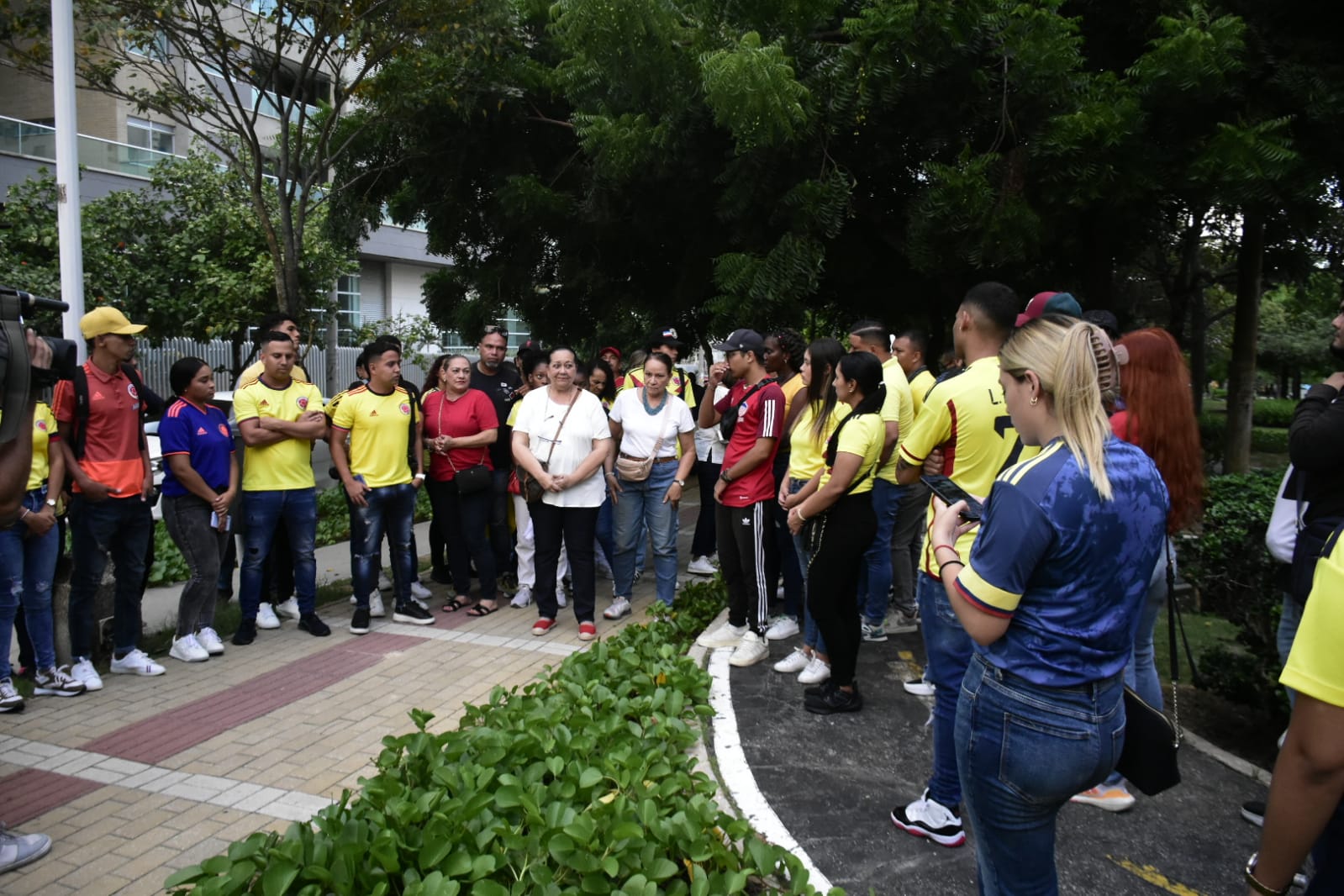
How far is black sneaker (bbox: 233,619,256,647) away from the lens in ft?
21.8

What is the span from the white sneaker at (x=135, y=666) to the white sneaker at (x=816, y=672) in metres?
3.82

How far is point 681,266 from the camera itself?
14.0m

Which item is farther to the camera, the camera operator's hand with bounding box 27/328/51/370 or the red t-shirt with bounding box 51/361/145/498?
the red t-shirt with bounding box 51/361/145/498

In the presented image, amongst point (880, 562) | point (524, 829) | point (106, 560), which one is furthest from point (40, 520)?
point (880, 562)

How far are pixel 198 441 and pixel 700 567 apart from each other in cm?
439

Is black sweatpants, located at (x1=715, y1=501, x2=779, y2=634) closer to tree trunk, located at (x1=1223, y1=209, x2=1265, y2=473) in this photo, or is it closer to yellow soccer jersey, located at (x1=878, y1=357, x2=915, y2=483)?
yellow soccer jersey, located at (x1=878, y1=357, x2=915, y2=483)

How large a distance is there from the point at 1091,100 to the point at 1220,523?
14.5 feet

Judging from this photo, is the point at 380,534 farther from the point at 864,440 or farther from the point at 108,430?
the point at 864,440

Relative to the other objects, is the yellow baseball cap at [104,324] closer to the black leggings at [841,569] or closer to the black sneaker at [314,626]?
A: the black sneaker at [314,626]

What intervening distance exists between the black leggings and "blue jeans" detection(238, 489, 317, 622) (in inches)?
143

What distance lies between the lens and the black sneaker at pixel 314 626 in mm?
6918

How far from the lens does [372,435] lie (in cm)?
703

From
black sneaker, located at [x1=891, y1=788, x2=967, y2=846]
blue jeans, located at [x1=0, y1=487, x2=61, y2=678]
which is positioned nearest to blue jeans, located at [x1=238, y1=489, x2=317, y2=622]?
blue jeans, located at [x1=0, y1=487, x2=61, y2=678]

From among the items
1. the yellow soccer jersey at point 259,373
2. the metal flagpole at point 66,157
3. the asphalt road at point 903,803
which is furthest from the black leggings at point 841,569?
the metal flagpole at point 66,157
